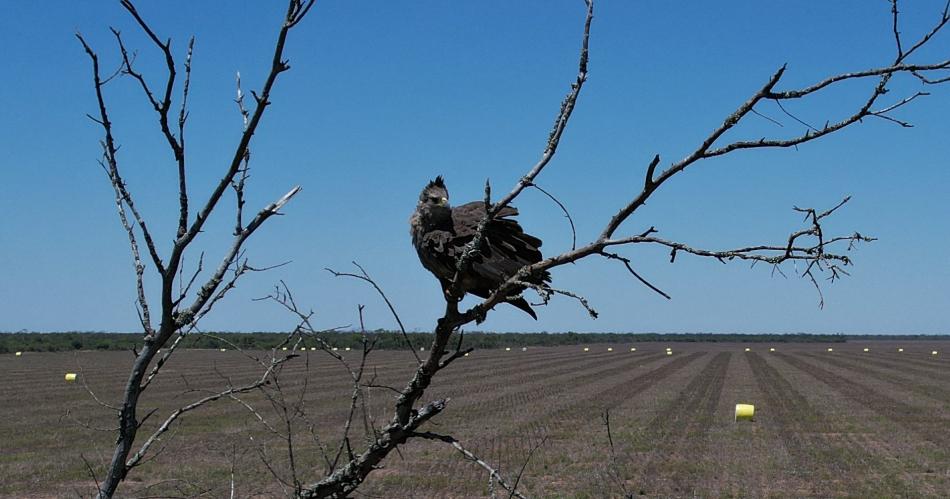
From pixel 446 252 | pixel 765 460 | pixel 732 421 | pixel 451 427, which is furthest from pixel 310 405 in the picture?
pixel 446 252

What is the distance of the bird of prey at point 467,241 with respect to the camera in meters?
4.16

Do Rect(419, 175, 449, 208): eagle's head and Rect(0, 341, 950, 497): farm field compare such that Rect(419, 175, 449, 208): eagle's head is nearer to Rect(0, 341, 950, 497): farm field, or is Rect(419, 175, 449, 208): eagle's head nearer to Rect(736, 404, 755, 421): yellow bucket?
Rect(0, 341, 950, 497): farm field

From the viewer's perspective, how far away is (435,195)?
20.1 feet

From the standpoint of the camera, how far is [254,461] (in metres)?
25.5

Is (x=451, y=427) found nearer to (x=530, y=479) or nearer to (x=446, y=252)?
(x=530, y=479)

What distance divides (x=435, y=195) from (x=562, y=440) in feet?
84.1

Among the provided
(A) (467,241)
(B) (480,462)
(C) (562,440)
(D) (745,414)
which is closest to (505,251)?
(A) (467,241)

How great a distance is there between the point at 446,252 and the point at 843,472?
2265cm

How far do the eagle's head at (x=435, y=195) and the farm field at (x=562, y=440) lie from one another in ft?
7.92

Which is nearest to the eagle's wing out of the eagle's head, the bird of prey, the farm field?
the bird of prey

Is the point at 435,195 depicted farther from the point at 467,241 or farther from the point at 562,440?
→ the point at 562,440

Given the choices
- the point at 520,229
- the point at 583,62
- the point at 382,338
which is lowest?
the point at 382,338

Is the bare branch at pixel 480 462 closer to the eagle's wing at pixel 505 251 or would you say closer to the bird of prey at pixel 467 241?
the bird of prey at pixel 467 241

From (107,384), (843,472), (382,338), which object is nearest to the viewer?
(382,338)
